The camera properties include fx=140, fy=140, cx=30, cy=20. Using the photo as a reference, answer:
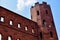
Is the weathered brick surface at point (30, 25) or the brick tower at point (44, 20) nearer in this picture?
the weathered brick surface at point (30, 25)

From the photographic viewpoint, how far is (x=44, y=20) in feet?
99.6

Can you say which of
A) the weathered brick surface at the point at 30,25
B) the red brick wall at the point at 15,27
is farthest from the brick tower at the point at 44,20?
the red brick wall at the point at 15,27

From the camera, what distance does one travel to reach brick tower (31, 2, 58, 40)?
28.7m

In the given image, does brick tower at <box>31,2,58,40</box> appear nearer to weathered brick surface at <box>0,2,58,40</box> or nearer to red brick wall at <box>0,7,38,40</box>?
weathered brick surface at <box>0,2,58,40</box>

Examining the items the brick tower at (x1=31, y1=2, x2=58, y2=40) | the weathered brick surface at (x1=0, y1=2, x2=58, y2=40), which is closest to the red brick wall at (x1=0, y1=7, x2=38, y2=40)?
the weathered brick surface at (x1=0, y1=2, x2=58, y2=40)

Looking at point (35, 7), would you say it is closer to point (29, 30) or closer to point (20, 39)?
point (29, 30)

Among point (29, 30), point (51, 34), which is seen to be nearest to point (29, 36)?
point (29, 30)

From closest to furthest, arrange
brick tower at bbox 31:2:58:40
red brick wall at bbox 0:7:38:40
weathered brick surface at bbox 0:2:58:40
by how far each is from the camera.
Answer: red brick wall at bbox 0:7:38:40, weathered brick surface at bbox 0:2:58:40, brick tower at bbox 31:2:58:40

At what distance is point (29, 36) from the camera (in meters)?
26.6

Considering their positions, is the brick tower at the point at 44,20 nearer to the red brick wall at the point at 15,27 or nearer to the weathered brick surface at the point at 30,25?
the weathered brick surface at the point at 30,25

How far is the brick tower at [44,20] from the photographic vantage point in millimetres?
28703

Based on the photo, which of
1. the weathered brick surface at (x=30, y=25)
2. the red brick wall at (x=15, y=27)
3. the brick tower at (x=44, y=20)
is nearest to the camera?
the red brick wall at (x=15, y=27)

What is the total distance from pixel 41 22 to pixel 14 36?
26.1 feet

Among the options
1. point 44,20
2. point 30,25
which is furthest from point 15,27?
point 44,20
